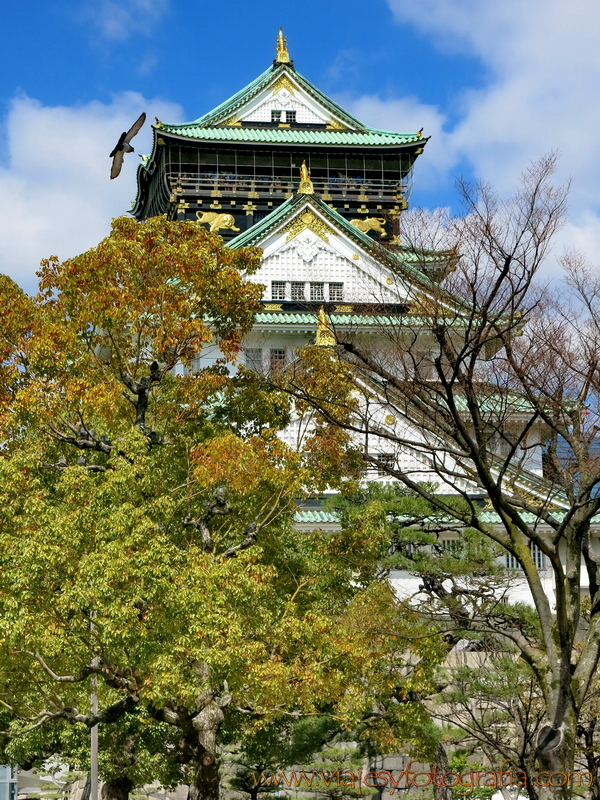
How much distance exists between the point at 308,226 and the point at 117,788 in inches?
798

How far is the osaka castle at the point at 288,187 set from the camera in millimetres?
35719

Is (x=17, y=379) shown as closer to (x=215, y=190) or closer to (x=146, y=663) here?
(x=146, y=663)

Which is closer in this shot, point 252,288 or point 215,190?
point 252,288

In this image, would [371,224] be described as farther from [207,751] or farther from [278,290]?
[207,751]

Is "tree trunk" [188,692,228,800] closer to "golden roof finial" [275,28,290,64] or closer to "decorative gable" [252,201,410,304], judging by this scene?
"decorative gable" [252,201,410,304]

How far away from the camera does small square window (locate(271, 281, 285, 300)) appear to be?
36531mm

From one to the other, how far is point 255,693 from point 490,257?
22.4 ft

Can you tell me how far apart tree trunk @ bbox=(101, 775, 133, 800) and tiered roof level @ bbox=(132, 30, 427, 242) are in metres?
23.6

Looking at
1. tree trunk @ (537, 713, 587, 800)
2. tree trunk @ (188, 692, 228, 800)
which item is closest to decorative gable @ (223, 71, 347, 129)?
tree trunk @ (188, 692, 228, 800)

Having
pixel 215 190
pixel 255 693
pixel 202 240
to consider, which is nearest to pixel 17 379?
pixel 202 240

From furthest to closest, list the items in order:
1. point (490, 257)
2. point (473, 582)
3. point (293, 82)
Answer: point (293, 82)
point (473, 582)
point (490, 257)

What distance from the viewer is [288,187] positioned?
42.0m

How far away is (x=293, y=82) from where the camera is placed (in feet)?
147

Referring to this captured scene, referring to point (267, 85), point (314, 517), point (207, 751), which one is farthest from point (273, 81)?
point (207, 751)
